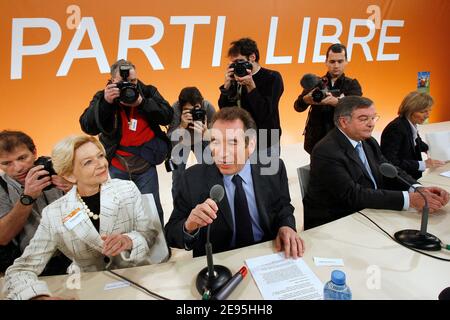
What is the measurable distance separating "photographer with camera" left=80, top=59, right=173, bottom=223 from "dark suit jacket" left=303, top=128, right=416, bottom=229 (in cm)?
108

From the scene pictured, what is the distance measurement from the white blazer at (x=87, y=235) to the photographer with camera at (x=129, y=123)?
22.9 inches

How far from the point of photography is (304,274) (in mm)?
1308

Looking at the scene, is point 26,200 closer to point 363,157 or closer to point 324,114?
point 363,157

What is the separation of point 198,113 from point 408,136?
5.83 feet

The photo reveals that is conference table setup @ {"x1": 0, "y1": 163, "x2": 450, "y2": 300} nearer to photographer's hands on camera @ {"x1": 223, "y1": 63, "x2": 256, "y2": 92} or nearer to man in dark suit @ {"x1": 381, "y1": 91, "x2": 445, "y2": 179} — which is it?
man in dark suit @ {"x1": 381, "y1": 91, "x2": 445, "y2": 179}

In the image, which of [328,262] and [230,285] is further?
[328,262]

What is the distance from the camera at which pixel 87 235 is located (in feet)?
4.76

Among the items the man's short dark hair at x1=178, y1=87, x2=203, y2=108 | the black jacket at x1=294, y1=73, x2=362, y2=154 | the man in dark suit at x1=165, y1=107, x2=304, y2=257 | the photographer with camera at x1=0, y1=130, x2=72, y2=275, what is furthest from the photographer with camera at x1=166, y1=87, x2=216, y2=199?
the photographer with camera at x1=0, y1=130, x2=72, y2=275

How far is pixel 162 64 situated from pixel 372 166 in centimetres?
302

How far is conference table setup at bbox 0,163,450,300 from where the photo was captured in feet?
4.00

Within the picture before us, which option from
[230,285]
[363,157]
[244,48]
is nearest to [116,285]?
[230,285]

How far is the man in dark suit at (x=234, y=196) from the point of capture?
159 centimetres

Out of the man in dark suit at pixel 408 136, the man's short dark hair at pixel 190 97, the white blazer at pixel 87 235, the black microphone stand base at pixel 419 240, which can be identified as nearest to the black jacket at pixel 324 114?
the man in dark suit at pixel 408 136

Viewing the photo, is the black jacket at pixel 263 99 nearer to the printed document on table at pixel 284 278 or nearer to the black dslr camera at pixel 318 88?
the black dslr camera at pixel 318 88
